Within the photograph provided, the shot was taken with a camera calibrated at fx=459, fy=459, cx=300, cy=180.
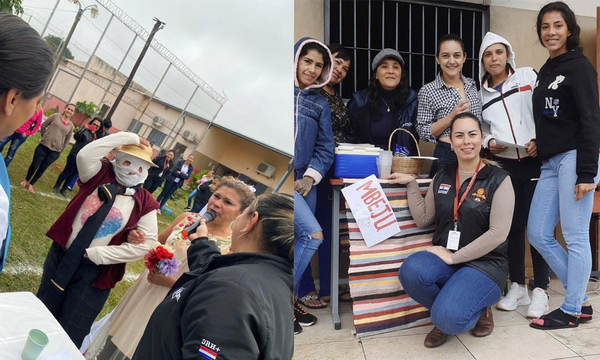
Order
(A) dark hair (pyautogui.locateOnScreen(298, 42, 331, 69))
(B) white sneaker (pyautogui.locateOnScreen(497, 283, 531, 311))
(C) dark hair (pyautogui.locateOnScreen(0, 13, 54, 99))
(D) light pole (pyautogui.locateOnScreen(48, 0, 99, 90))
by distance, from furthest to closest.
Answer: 1. (B) white sneaker (pyautogui.locateOnScreen(497, 283, 531, 311))
2. (A) dark hair (pyautogui.locateOnScreen(298, 42, 331, 69))
3. (D) light pole (pyautogui.locateOnScreen(48, 0, 99, 90))
4. (C) dark hair (pyautogui.locateOnScreen(0, 13, 54, 99))

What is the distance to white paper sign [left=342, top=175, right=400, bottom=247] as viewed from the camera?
1.46 m

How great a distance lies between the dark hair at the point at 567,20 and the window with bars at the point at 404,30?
0.19 metres

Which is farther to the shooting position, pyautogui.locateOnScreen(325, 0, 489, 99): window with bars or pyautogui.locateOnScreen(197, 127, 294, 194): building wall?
pyautogui.locateOnScreen(325, 0, 489, 99): window with bars

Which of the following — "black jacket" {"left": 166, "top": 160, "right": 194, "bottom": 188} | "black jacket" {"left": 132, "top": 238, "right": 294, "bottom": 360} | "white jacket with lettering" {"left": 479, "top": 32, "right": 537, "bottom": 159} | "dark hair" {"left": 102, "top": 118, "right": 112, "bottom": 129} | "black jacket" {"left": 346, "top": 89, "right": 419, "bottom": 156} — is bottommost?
"black jacket" {"left": 132, "top": 238, "right": 294, "bottom": 360}

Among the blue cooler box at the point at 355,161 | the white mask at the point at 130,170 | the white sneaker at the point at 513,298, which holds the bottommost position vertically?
the white mask at the point at 130,170

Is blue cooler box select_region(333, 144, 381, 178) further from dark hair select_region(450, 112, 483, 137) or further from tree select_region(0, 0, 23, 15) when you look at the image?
tree select_region(0, 0, 23, 15)

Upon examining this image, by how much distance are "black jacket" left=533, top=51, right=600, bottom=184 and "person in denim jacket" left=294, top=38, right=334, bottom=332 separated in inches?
29.1

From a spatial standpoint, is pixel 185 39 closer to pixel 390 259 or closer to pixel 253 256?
pixel 253 256

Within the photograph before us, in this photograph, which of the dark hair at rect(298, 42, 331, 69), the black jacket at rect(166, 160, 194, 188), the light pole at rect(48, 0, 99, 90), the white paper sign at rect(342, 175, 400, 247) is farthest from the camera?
the white paper sign at rect(342, 175, 400, 247)

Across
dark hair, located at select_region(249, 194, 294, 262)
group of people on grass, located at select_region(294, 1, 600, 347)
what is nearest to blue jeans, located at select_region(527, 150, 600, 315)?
group of people on grass, located at select_region(294, 1, 600, 347)

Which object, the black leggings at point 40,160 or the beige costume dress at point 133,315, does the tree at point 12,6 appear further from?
the beige costume dress at point 133,315

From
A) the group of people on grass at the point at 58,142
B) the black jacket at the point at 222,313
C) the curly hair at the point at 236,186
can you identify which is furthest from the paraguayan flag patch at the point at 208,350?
the group of people on grass at the point at 58,142

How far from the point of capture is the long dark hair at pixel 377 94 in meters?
1.48

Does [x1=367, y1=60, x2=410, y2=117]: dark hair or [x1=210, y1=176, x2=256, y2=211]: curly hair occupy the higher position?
[x1=367, y1=60, x2=410, y2=117]: dark hair
